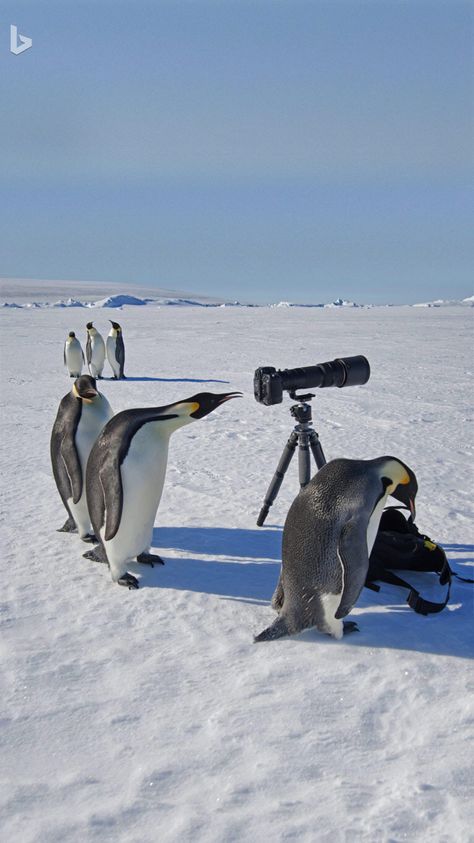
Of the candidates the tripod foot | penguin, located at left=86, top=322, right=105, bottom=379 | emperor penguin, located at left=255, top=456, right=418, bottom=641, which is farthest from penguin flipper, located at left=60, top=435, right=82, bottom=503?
penguin, located at left=86, top=322, right=105, bottom=379

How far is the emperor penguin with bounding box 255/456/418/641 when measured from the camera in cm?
231

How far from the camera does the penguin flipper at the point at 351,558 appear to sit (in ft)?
7.48

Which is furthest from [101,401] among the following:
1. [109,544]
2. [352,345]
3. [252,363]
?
[352,345]

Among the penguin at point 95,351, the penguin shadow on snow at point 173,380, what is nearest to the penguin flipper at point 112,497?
the penguin shadow on snow at point 173,380

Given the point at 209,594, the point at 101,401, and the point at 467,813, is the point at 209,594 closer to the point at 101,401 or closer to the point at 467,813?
the point at 101,401

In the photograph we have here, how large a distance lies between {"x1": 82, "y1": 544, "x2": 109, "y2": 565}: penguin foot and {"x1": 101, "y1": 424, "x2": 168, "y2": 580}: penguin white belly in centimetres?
18

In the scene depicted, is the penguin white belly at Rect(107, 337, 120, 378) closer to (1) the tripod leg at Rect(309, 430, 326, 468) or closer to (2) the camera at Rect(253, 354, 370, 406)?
(1) the tripod leg at Rect(309, 430, 326, 468)

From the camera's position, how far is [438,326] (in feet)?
59.8

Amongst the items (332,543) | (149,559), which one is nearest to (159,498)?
(149,559)

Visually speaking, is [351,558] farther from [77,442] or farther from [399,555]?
[77,442]

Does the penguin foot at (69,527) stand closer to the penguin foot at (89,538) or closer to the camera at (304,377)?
the penguin foot at (89,538)

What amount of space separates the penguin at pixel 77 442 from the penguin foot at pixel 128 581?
1.61 ft

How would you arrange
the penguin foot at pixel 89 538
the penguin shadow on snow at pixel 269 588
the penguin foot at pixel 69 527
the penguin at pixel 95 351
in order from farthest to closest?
1. the penguin at pixel 95 351
2. the penguin foot at pixel 69 527
3. the penguin foot at pixel 89 538
4. the penguin shadow on snow at pixel 269 588

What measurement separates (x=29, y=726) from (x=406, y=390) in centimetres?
637
